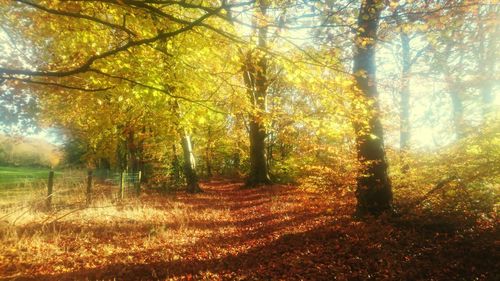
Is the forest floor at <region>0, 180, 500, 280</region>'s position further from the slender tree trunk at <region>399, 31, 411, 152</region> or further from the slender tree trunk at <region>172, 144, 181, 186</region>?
the slender tree trunk at <region>172, 144, 181, 186</region>

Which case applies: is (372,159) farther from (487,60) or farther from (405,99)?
(487,60)

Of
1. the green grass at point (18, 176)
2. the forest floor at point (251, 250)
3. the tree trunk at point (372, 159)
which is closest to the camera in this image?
the forest floor at point (251, 250)

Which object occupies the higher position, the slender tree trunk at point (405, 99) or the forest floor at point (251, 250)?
the slender tree trunk at point (405, 99)

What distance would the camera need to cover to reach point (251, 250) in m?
7.32

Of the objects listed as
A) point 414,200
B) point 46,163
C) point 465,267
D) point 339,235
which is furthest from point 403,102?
point 46,163

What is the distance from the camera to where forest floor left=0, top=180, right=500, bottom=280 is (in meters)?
5.75

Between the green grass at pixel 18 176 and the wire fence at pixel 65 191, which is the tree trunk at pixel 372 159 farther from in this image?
the green grass at pixel 18 176

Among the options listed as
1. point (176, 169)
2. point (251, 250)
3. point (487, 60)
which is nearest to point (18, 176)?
point (176, 169)

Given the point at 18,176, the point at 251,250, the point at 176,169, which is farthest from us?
the point at 18,176

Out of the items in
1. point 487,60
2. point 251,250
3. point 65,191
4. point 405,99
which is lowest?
point 251,250

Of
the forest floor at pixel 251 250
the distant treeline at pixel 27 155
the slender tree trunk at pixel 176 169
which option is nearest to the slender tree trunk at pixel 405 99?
the forest floor at pixel 251 250

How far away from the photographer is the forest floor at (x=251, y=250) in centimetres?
575

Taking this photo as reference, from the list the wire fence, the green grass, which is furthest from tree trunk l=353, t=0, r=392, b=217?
the green grass

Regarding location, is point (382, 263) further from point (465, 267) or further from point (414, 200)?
point (414, 200)
